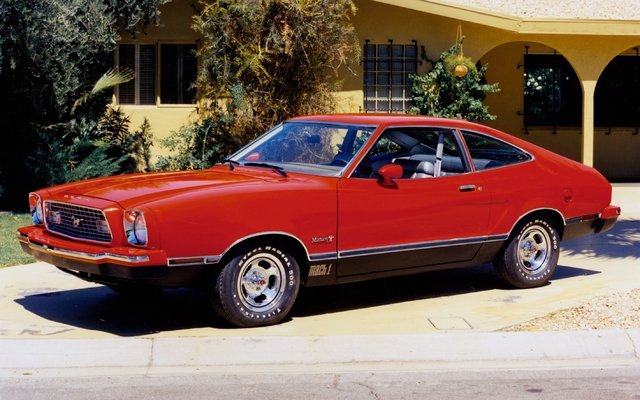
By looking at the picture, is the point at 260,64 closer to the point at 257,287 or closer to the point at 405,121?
the point at 405,121

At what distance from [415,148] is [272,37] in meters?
7.12

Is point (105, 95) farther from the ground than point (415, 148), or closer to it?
farther from the ground

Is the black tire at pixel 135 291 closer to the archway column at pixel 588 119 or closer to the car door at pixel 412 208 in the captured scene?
the car door at pixel 412 208

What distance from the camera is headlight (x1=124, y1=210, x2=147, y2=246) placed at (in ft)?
21.6

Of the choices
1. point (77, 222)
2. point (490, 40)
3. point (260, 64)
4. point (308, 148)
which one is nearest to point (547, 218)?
point (308, 148)

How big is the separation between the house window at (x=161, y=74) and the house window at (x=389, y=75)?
3200 millimetres

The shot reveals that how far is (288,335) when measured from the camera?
6.93m

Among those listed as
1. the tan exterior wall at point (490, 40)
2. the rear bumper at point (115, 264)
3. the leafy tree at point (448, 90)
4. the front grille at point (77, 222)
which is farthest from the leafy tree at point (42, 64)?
the rear bumper at point (115, 264)

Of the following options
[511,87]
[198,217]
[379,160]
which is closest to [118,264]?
[198,217]

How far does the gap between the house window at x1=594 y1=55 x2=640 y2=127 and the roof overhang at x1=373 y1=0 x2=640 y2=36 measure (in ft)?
11.7

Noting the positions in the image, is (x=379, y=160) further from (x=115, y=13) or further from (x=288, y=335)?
(x=115, y=13)

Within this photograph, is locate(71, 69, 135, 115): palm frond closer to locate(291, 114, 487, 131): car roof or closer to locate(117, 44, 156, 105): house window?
locate(117, 44, 156, 105): house window

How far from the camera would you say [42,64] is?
1389cm

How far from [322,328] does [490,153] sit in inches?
99.6
